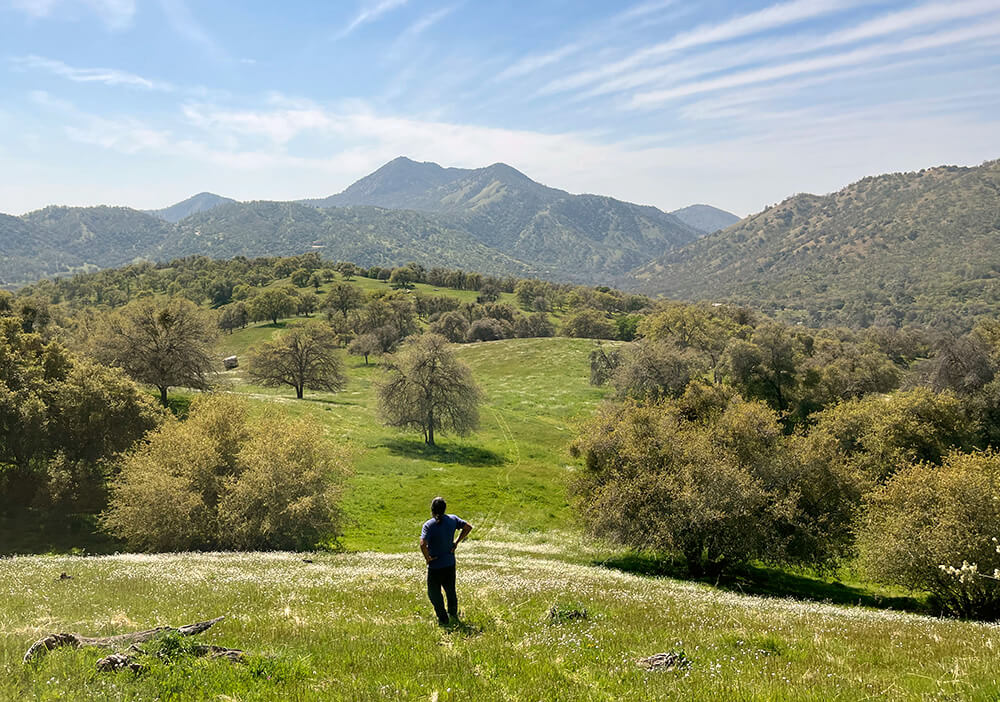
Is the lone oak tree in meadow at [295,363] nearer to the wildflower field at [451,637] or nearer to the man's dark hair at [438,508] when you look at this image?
the wildflower field at [451,637]

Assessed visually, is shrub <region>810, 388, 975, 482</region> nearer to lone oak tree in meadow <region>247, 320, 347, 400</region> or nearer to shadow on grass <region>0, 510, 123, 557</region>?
shadow on grass <region>0, 510, 123, 557</region>

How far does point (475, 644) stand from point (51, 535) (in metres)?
40.1

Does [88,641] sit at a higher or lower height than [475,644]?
higher

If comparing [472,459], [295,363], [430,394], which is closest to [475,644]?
[472,459]

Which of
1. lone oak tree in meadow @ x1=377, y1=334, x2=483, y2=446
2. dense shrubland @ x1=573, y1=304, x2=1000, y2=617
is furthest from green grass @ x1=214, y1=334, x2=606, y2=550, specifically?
dense shrubland @ x1=573, y1=304, x2=1000, y2=617

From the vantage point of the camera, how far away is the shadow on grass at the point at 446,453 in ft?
205

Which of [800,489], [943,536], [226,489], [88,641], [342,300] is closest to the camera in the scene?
[88,641]

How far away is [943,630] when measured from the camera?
14.5m

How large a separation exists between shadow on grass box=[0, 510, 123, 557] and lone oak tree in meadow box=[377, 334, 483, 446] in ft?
113

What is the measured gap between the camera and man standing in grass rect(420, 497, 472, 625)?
1237 cm

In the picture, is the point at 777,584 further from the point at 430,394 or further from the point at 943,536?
the point at 430,394

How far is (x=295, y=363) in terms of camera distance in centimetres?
9019

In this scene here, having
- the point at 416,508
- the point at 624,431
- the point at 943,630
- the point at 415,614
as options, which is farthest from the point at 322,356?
the point at 943,630

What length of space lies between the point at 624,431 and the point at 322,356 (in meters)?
70.6
